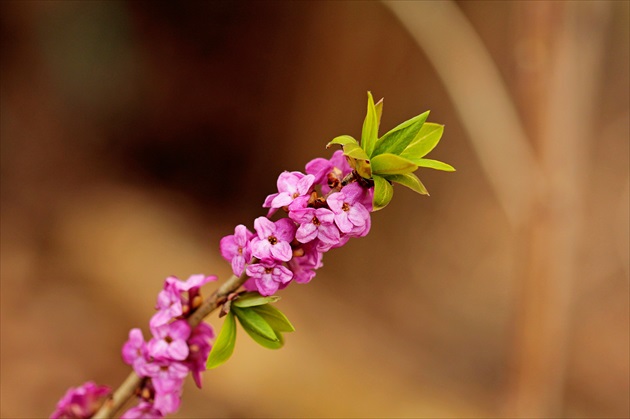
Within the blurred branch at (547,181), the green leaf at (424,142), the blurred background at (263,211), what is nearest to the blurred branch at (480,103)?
the blurred branch at (547,181)

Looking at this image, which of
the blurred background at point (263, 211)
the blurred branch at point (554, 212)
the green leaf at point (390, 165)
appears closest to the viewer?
the green leaf at point (390, 165)

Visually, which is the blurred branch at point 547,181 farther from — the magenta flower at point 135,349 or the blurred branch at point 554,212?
the magenta flower at point 135,349

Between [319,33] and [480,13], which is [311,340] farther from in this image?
[480,13]

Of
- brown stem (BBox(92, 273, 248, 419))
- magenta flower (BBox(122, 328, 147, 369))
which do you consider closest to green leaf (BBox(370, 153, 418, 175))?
brown stem (BBox(92, 273, 248, 419))

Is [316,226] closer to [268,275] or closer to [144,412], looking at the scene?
[268,275]

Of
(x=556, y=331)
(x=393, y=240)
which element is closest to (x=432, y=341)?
(x=393, y=240)

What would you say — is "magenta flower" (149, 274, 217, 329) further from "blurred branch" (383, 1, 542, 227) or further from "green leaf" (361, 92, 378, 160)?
"blurred branch" (383, 1, 542, 227)

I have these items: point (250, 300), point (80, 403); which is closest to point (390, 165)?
point (250, 300)
